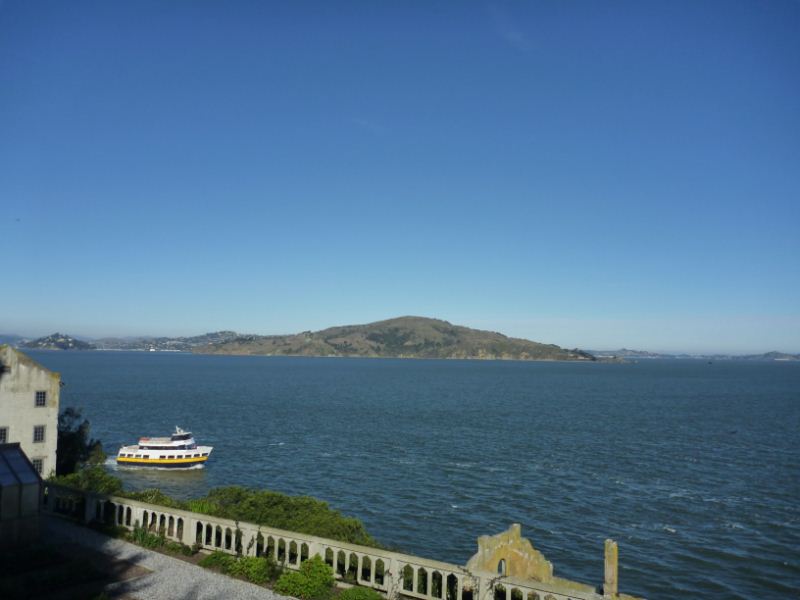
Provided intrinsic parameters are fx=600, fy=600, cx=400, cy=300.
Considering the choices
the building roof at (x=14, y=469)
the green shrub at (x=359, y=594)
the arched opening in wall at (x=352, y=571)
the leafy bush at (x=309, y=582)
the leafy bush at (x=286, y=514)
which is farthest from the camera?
the leafy bush at (x=286, y=514)

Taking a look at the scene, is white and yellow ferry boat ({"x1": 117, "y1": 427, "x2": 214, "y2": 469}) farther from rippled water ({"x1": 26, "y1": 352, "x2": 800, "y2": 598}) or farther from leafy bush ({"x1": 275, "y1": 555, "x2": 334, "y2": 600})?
leafy bush ({"x1": 275, "y1": 555, "x2": 334, "y2": 600})

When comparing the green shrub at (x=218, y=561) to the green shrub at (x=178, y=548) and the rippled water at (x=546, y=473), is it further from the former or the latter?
the rippled water at (x=546, y=473)

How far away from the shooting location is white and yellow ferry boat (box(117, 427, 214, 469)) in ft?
207

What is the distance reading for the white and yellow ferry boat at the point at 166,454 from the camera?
63.0 metres

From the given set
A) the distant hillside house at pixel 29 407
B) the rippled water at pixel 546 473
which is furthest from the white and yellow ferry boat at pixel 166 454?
the distant hillside house at pixel 29 407

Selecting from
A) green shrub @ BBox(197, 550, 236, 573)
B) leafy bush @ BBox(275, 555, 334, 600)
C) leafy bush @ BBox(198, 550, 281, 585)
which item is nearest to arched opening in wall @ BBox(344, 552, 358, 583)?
leafy bush @ BBox(275, 555, 334, 600)

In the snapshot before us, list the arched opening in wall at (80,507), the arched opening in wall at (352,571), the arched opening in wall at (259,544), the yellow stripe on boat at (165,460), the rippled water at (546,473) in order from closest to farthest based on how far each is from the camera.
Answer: the arched opening in wall at (352,571) → the arched opening in wall at (259,544) → the arched opening in wall at (80,507) → the rippled water at (546,473) → the yellow stripe on boat at (165,460)

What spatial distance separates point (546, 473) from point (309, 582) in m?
45.0

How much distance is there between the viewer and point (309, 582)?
15508 millimetres

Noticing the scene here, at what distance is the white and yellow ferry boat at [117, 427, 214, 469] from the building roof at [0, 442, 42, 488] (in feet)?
152

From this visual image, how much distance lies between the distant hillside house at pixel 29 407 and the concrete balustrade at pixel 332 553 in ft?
57.0

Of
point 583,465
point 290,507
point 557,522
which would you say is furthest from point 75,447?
point 583,465

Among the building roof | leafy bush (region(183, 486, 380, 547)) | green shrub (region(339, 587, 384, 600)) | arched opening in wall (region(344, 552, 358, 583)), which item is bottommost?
leafy bush (region(183, 486, 380, 547))

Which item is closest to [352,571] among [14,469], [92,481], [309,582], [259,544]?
[259,544]
